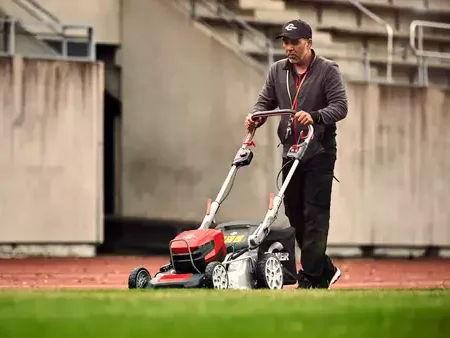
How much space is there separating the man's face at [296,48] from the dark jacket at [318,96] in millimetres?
128

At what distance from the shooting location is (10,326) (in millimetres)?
5656

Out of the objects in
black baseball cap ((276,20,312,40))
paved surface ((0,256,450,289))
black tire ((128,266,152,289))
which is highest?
black baseball cap ((276,20,312,40))

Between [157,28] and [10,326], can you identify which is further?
[157,28]

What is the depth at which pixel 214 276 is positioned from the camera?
30.1 ft

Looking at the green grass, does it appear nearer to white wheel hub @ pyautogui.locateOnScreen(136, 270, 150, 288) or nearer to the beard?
white wheel hub @ pyautogui.locateOnScreen(136, 270, 150, 288)

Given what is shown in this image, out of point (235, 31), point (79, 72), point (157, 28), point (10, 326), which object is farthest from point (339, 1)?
point (10, 326)

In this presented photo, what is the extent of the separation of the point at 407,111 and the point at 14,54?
18.9ft

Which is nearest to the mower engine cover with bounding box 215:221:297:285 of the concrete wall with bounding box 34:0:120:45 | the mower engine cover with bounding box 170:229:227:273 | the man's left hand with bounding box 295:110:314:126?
the mower engine cover with bounding box 170:229:227:273

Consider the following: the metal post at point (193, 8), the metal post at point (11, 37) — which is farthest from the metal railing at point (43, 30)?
the metal post at point (193, 8)

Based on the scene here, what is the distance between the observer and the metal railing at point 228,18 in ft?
64.1

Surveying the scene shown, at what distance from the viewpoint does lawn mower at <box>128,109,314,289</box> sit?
937cm

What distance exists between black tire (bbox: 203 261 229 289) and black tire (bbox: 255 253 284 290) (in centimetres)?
37

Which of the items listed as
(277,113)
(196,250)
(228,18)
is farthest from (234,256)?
(228,18)

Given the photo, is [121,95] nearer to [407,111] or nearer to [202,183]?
[202,183]
